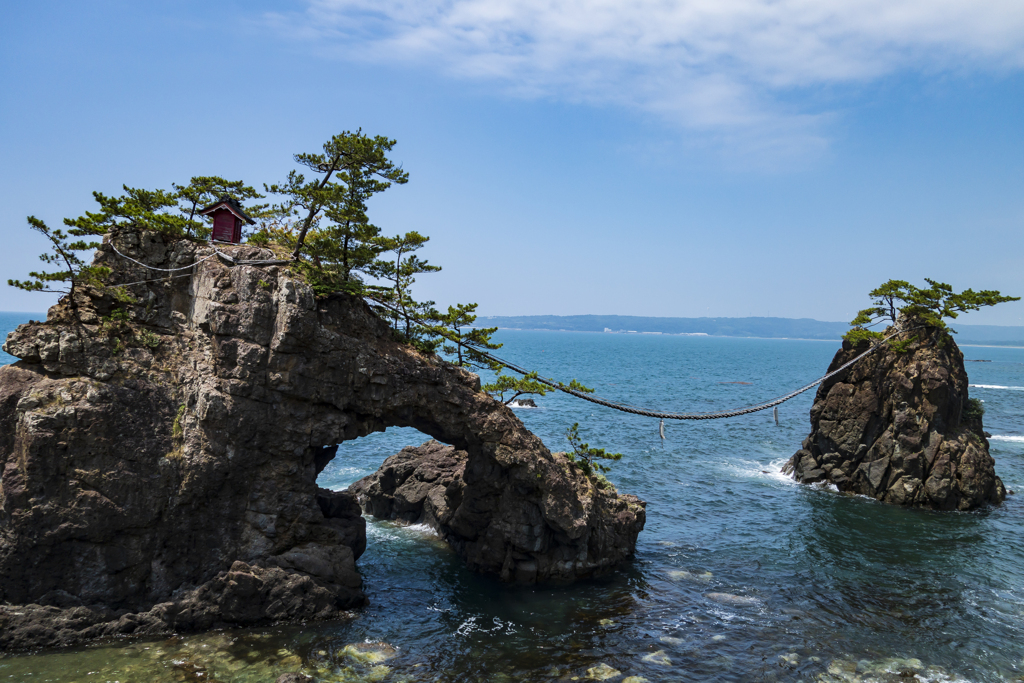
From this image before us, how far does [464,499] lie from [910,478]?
2531 centimetres

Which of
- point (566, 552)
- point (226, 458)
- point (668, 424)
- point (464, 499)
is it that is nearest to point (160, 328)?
point (226, 458)

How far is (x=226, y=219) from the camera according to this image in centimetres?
2166

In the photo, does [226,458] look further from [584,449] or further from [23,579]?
[584,449]

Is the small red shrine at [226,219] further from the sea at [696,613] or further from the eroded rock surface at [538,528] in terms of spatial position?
the sea at [696,613]

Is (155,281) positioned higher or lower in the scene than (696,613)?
higher

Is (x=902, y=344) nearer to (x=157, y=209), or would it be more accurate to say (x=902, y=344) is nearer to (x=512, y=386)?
(x=512, y=386)

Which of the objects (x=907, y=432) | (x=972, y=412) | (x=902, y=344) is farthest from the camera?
(x=972, y=412)

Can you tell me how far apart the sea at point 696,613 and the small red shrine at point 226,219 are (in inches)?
494

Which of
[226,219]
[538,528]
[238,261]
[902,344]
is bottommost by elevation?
[538,528]

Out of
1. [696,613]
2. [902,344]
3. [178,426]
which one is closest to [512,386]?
[696,613]

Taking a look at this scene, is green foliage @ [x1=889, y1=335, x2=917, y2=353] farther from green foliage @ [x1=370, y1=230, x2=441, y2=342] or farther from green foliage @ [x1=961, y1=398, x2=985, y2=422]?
green foliage @ [x1=370, y1=230, x2=441, y2=342]

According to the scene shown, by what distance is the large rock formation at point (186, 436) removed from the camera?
706 inches

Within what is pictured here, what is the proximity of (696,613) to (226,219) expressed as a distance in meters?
21.0

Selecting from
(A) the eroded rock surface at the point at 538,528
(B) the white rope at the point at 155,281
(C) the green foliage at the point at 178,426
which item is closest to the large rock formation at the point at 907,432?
(A) the eroded rock surface at the point at 538,528
